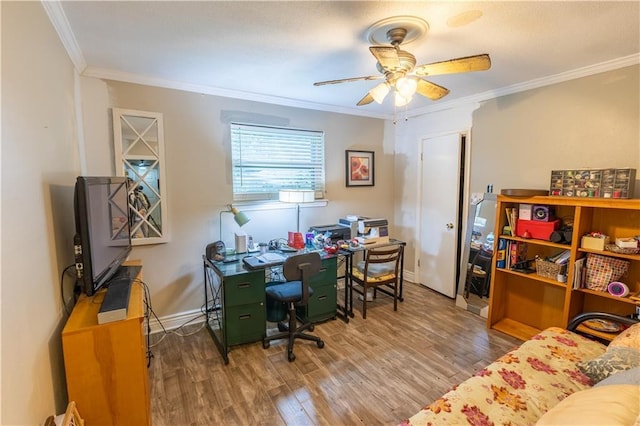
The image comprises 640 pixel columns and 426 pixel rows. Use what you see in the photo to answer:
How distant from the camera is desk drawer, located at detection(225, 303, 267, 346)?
2.52 m

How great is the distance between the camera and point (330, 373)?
7.48 feet

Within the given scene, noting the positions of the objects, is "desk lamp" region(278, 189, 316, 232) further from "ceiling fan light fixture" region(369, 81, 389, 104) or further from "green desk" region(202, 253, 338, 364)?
"ceiling fan light fixture" region(369, 81, 389, 104)

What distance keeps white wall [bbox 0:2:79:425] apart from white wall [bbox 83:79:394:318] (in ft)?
2.43

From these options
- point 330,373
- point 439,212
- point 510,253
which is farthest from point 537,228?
point 330,373

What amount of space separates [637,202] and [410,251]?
2.42m

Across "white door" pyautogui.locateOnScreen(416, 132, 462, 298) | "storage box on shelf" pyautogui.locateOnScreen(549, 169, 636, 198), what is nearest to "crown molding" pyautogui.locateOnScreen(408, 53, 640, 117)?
"white door" pyautogui.locateOnScreen(416, 132, 462, 298)

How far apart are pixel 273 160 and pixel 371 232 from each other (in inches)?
54.4

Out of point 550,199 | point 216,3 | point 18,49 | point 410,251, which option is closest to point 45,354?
point 18,49

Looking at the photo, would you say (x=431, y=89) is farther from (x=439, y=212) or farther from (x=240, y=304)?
(x=240, y=304)

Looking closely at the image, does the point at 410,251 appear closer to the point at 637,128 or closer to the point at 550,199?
the point at 550,199

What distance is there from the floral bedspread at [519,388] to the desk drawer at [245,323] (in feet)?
5.28

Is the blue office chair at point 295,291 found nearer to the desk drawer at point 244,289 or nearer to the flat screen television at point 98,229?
the desk drawer at point 244,289

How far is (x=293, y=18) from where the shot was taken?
1655 mm

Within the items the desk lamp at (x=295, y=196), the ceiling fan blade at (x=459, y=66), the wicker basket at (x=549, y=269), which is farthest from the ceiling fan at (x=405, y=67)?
the wicker basket at (x=549, y=269)
